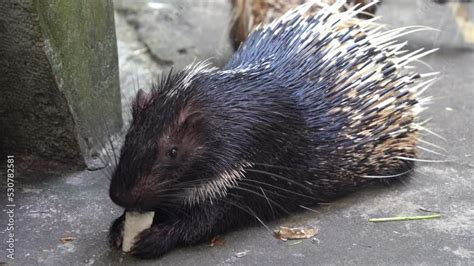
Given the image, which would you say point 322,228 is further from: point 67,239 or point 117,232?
point 67,239

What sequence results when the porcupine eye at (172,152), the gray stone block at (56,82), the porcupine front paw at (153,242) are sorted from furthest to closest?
the gray stone block at (56,82), the porcupine front paw at (153,242), the porcupine eye at (172,152)

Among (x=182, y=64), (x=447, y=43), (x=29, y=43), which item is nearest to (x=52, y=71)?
(x=29, y=43)

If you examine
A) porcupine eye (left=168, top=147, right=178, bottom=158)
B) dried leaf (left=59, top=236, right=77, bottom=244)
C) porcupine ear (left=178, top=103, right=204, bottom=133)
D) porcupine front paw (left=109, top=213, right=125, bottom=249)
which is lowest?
dried leaf (left=59, top=236, right=77, bottom=244)

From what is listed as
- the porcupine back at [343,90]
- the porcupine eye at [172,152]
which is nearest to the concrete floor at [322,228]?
the porcupine back at [343,90]

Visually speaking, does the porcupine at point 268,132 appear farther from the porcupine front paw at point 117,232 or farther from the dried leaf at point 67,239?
the dried leaf at point 67,239

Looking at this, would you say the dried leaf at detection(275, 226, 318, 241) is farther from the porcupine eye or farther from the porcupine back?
the porcupine eye

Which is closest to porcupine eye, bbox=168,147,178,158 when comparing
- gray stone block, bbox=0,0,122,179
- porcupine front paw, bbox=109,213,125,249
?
porcupine front paw, bbox=109,213,125,249
